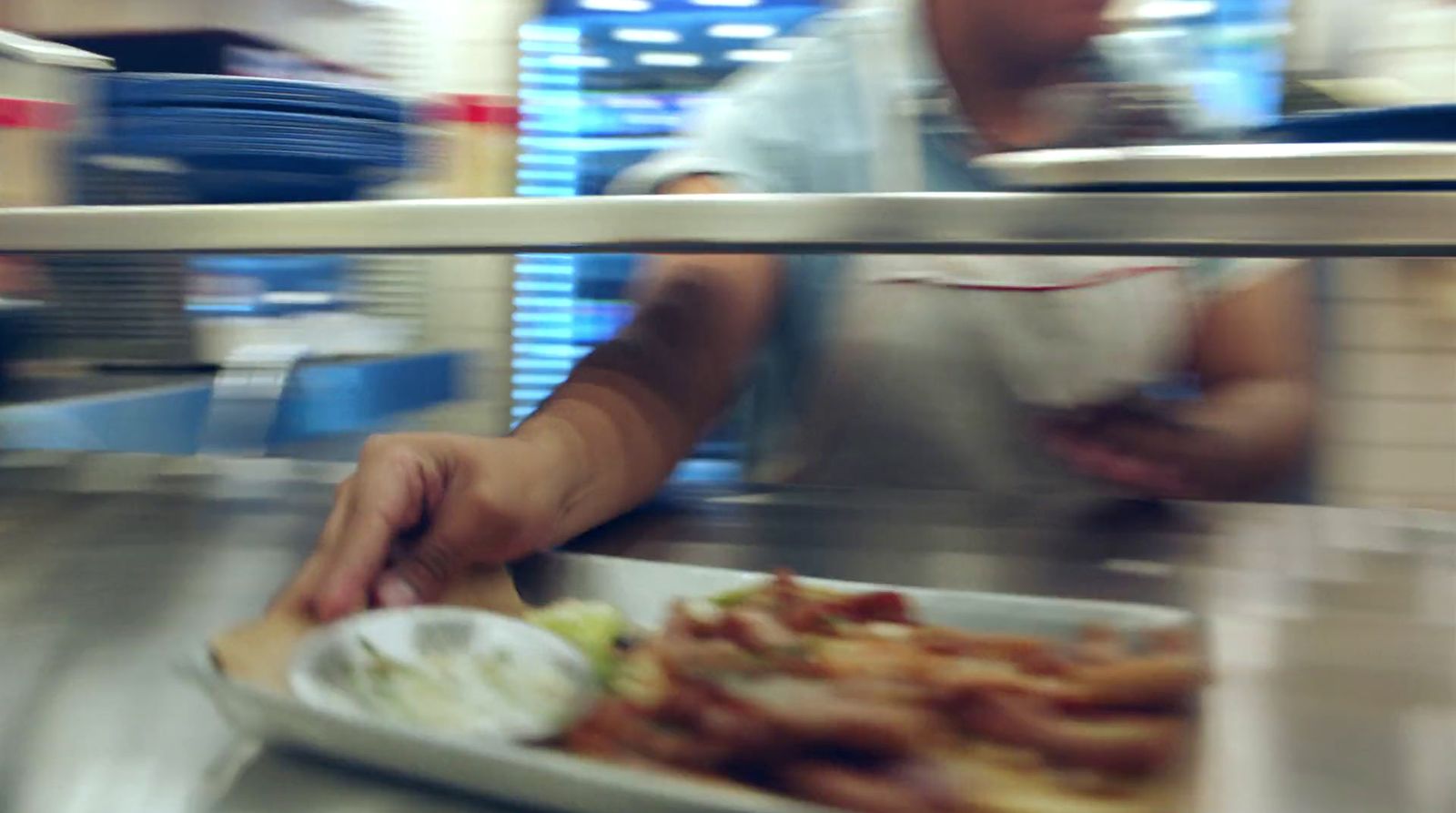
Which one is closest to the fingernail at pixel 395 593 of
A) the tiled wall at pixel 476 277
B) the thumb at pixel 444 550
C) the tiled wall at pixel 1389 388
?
the thumb at pixel 444 550

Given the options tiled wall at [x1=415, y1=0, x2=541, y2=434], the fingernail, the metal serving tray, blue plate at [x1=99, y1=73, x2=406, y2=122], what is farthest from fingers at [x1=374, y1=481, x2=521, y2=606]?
tiled wall at [x1=415, y1=0, x2=541, y2=434]

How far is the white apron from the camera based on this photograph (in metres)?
1.15

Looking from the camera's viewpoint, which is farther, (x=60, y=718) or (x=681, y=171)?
(x=681, y=171)

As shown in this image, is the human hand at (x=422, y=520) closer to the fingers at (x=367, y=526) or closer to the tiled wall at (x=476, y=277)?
the fingers at (x=367, y=526)

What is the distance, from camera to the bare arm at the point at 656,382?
783mm

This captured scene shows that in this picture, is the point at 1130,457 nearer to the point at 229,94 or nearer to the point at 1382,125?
the point at 1382,125

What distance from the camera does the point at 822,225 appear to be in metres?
0.42

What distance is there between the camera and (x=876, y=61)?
3.90 feet

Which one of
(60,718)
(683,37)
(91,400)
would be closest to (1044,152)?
(60,718)

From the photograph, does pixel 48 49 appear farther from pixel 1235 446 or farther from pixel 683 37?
pixel 683 37

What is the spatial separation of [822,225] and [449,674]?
23 centimetres

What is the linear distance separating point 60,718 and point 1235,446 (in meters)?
0.98

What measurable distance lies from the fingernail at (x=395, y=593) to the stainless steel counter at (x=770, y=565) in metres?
0.08

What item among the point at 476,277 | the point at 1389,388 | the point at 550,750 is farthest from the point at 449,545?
the point at 1389,388
